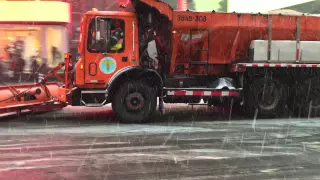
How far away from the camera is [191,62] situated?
10.5 metres

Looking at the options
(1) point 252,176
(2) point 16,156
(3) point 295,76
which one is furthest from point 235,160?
(3) point 295,76

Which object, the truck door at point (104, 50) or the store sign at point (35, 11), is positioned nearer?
the truck door at point (104, 50)

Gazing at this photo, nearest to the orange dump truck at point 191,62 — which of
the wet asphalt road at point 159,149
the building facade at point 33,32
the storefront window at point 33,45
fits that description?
the wet asphalt road at point 159,149

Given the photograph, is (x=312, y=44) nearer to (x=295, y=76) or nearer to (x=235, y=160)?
(x=295, y=76)

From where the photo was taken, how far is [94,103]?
31.4 feet

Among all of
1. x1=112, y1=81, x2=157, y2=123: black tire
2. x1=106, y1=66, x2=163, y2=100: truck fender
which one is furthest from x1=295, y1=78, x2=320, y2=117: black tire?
x1=112, y1=81, x2=157, y2=123: black tire

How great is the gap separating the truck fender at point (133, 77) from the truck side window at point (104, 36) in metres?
0.58

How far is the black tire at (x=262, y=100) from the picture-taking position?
1051 cm

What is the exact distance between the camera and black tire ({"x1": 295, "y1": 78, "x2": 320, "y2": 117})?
10867 millimetres

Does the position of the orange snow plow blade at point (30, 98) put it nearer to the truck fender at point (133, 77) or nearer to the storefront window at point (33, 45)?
the truck fender at point (133, 77)

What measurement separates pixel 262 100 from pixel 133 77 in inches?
141

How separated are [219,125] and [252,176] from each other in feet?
13.9

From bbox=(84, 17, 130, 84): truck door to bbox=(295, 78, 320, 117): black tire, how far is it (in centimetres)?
497

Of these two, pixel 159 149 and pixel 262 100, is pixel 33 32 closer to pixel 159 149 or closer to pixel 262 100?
pixel 262 100
